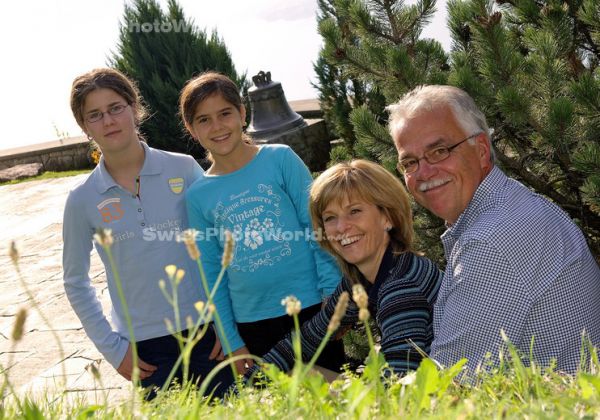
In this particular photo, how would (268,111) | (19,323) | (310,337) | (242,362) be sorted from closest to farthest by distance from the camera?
(19,323) → (310,337) → (242,362) → (268,111)

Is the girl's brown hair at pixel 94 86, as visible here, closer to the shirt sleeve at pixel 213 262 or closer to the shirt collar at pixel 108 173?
the shirt collar at pixel 108 173

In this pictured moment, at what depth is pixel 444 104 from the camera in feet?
7.64

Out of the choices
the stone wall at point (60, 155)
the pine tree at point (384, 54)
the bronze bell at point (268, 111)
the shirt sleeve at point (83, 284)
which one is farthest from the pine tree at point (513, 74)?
the stone wall at point (60, 155)

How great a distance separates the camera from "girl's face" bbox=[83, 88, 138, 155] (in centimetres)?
291

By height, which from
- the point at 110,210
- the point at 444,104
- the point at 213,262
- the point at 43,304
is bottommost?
the point at 43,304

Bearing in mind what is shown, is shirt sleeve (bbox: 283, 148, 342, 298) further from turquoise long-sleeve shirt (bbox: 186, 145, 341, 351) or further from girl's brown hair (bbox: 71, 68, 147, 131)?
girl's brown hair (bbox: 71, 68, 147, 131)

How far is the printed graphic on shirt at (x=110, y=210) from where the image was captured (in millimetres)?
2912

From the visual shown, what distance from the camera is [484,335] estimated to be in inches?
70.4

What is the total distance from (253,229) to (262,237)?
52 mm

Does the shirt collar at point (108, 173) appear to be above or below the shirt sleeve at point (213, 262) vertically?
above

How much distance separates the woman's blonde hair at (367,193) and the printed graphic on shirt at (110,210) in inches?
37.4

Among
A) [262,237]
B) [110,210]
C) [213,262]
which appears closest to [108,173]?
[110,210]

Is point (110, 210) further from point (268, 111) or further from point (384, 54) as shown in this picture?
point (268, 111)

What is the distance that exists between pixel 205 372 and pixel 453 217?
1321mm
